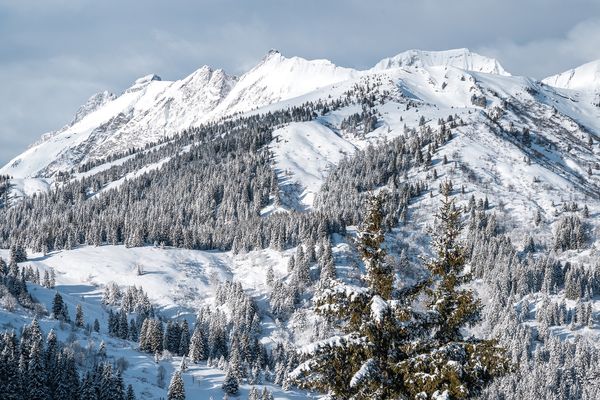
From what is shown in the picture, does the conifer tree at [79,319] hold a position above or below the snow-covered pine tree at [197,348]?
above

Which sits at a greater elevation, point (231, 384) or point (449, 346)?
point (449, 346)

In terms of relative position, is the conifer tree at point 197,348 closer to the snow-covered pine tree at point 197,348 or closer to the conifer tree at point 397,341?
the snow-covered pine tree at point 197,348

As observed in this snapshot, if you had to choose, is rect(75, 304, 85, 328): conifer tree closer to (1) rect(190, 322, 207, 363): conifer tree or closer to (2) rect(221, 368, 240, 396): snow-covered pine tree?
(1) rect(190, 322, 207, 363): conifer tree

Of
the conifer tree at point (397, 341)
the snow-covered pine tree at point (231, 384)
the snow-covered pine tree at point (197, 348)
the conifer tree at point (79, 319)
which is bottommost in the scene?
the snow-covered pine tree at point (231, 384)

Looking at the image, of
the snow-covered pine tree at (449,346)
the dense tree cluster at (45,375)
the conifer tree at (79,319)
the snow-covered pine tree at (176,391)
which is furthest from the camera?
the conifer tree at (79,319)

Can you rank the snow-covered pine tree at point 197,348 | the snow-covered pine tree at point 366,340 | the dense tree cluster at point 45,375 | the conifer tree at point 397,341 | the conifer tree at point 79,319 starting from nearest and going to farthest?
the conifer tree at point 397,341, the snow-covered pine tree at point 366,340, the dense tree cluster at point 45,375, the conifer tree at point 79,319, the snow-covered pine tree at point 197,348

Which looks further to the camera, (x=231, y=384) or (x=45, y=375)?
(x=231, y=384)

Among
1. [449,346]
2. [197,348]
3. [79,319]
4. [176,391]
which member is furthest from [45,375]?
[449,346]

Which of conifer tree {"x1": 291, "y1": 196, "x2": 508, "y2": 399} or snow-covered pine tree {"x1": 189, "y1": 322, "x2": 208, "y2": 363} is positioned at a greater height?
conifer tree {"x1": 291, "y1": 196, "x2": 508, "y2": 399}

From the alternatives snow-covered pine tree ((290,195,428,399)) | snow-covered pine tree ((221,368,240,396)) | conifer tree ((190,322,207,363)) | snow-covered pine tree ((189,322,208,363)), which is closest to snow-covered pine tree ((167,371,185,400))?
snow-covered pine tree ((221,368,240,396))

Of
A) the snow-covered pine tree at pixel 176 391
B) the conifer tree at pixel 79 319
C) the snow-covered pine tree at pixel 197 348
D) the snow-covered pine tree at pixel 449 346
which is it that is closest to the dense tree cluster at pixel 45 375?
the snow-covered pine tree at pixel 176 391

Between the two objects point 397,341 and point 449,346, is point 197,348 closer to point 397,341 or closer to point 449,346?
point 397,341

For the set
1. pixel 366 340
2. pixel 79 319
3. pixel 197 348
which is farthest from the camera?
pixel 197 348

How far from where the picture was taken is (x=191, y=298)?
7200 inches
